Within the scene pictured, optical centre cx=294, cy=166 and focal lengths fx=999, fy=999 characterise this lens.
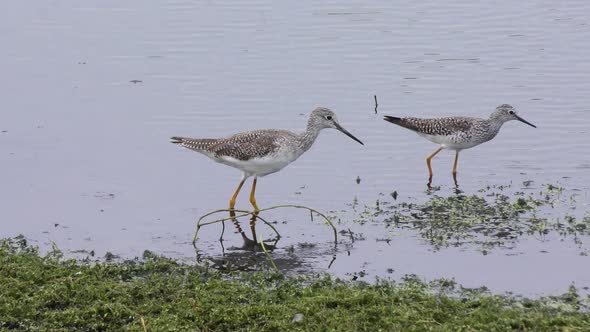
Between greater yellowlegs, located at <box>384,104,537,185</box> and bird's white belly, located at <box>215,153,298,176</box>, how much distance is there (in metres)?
2.49

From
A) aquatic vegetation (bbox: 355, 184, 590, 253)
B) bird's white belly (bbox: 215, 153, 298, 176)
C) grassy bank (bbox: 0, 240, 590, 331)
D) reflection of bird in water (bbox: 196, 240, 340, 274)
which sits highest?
bird's white belly (bbox: 215, 153, 298, 176)

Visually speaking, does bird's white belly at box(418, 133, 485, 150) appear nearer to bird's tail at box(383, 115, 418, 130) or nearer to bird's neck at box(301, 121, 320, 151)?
bird's tail at box(383, 115, 418, 130)

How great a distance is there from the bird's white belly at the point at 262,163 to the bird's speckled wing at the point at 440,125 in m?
2.56

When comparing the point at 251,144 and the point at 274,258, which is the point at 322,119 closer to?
the point at 251,144

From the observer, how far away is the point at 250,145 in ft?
41.3

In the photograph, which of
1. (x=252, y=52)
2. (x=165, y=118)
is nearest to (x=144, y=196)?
(x=165, y=118)

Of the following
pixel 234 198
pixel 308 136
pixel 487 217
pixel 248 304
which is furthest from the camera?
pixel 308 136

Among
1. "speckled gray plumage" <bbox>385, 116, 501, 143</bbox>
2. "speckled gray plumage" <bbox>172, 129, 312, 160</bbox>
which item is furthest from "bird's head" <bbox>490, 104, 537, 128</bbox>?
"speckled gray plumage" <bbox>172, 129, 312, 160</bbox>

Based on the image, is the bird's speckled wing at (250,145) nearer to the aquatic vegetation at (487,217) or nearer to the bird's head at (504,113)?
the aquatic vegetation at (487,217)

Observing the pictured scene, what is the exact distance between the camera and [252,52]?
19.2m

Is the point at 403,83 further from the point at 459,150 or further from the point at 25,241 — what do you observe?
the point at 25,241

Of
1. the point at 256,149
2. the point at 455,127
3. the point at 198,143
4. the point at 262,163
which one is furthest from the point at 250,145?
the point at 455,127

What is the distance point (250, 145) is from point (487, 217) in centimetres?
306

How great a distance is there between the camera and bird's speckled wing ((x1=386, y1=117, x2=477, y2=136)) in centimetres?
1438
